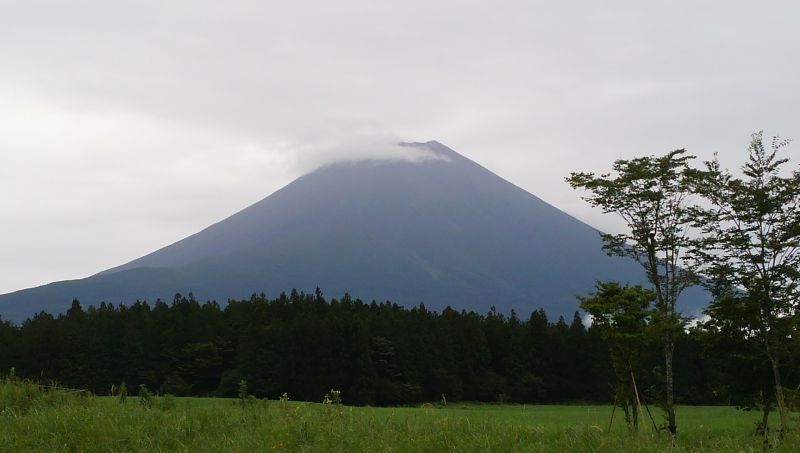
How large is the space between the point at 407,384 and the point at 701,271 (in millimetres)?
46464

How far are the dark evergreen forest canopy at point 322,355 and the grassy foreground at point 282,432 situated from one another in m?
54.3

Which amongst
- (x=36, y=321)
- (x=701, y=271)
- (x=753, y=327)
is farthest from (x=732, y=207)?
(x=36, y=321)

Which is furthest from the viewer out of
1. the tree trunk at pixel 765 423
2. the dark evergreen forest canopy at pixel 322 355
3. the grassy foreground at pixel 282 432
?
the dark evergreen forest canopy at pixel 322 355

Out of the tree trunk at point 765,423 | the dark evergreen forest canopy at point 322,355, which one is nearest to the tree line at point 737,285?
the tree trunk at point 765,423

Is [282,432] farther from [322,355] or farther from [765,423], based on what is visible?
[322,355]

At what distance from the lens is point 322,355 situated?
6562 centimetres

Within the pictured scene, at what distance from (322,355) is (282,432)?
191 ft

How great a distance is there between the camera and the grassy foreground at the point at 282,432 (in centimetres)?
773

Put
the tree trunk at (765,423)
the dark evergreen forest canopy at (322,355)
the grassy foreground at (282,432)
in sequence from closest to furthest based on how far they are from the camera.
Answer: the grassy foreground at (282,432) → the tree trunk at (765,423) → the dark evergreen forest canopy at (322,355)

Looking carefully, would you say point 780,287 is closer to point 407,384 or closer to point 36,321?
point 407,384

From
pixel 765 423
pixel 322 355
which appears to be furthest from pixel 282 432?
pixel 322 355

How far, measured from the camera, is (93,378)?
64.5 meters

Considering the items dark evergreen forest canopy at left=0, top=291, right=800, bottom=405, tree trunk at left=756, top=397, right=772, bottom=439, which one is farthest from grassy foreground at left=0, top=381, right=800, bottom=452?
dark evergreen forest canopy at left=0, top=291, right=800, bottom=405

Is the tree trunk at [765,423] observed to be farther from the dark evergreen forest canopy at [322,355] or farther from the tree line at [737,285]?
the dark evergreen forest canopy at [322,355]
